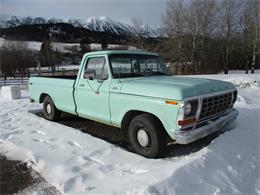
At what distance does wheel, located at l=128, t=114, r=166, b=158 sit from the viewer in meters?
4.03

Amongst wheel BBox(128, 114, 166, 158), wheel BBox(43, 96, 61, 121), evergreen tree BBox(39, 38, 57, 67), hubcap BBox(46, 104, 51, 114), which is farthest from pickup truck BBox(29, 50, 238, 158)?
evergreen tree BBox(39, 38, 57, 67)

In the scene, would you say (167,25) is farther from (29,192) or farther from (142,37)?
(29,192)

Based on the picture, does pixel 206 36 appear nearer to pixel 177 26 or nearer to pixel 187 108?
pixel 177 26

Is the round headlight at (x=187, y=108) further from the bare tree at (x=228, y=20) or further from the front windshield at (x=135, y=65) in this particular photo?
the bare tree at (x=228, y=20)

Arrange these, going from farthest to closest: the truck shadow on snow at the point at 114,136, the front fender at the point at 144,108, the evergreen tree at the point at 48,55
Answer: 1. the evergreen tree at the point at 48,55
2. the truck shadow on snow at the point at 114,136
3. the front fender at the point at 144,108

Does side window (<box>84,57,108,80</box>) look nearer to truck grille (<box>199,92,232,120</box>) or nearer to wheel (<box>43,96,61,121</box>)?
wheel (<box>43,96,61,121</box>)

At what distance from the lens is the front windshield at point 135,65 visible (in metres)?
4.98

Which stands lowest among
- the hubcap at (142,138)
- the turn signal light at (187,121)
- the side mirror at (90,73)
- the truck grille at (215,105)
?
the hubcap at (142,138)

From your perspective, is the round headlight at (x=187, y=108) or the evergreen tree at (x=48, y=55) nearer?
the round headlight at (x=187, y=108)

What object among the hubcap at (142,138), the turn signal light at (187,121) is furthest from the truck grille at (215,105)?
the hubcap at (142,138)

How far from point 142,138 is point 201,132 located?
3.33ft

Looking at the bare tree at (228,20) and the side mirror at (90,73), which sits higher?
the bare tree at (228,20)

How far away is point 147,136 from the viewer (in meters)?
4.18

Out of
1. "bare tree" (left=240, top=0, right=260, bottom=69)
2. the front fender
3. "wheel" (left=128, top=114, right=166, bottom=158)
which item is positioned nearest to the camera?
the front fender
